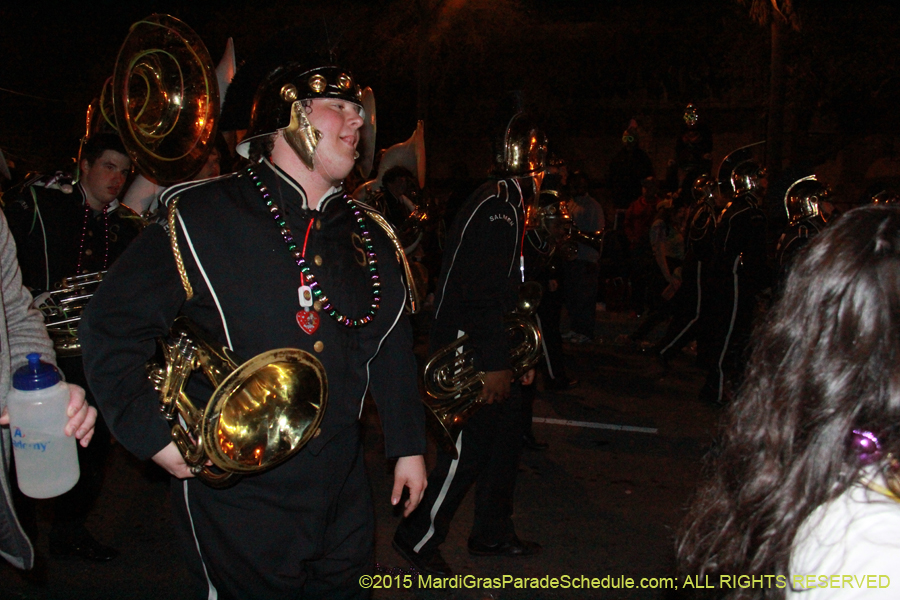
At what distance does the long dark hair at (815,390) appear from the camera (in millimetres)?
1321

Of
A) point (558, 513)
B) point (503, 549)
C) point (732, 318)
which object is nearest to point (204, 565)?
point (503, 549)

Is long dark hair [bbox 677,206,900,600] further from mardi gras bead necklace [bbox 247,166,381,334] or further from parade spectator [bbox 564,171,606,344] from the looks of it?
parade spectator [bbox 564,171,606,344]

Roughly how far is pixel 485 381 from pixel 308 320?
1.59 m

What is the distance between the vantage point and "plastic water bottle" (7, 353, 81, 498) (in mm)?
1999

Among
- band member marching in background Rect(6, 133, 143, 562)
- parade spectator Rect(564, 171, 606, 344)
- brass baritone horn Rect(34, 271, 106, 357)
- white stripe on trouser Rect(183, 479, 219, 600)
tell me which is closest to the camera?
white stripe on trouser Rect(183, 479, 219, 600)

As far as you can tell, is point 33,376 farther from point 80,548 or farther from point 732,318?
point 732,318

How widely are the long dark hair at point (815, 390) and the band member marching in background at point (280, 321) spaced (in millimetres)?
1221

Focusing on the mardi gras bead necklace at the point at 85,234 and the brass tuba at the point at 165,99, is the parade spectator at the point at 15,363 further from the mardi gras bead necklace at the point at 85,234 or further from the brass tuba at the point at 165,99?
the mardi gras bead necklace at the point at 85,234

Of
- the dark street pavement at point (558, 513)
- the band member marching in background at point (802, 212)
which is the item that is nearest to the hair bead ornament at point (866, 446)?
the dark street pavement at point (558, 513)

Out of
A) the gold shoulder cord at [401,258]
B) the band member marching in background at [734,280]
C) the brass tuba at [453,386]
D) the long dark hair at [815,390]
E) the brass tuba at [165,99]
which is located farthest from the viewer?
the band member marching in background at [734,280]

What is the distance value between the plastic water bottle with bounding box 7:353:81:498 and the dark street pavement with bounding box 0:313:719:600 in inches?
79.4

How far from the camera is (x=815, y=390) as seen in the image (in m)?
1.39

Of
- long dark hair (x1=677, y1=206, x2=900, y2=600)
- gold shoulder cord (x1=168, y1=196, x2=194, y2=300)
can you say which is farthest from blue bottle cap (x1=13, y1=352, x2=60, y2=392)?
long dark hair (x1=677, y1=206, x2=900, y2=600)

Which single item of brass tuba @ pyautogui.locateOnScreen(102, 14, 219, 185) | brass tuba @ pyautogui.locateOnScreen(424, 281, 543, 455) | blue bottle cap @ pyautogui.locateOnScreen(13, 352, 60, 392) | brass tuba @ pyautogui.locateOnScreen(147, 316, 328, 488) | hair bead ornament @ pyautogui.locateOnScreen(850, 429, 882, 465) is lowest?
brass tuba @ pyautogui.locateOnScreen(424, 281, 543, 455)
